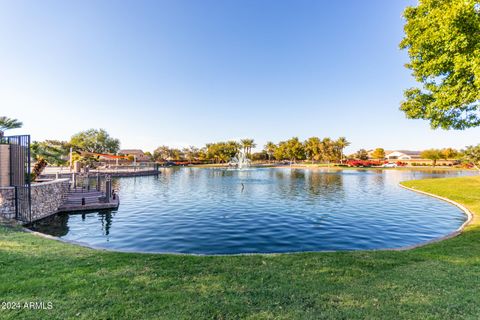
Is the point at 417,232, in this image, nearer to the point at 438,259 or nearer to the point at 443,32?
the point at 438,259

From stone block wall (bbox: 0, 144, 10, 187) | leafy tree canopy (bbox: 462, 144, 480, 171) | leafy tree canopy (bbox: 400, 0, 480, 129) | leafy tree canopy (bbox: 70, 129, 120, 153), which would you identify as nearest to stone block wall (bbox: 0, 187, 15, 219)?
stone block wall (bbox: 0, 144, 10, 187)

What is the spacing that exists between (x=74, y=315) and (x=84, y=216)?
15272 millimetres

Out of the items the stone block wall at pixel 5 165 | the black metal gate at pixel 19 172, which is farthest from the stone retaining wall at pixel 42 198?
Answer: the stone block wall at pixel 5 165

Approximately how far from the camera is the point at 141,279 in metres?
5.71

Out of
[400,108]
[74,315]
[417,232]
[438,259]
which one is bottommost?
[417,232]

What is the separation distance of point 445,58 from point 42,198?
2238 centimetres

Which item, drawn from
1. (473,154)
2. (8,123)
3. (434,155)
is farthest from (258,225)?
(434,155)

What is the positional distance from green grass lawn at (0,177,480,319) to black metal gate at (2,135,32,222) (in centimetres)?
684

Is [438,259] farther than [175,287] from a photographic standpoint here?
Yes

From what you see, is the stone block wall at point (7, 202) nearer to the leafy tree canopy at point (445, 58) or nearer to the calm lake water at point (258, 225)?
the calm lake water at point (258, 225)

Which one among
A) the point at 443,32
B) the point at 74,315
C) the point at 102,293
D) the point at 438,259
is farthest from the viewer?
the point at 443,32

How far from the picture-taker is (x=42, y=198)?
15.8 m

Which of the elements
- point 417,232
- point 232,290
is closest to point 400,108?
point 417,232

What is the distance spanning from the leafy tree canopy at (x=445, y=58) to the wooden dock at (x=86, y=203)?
2098cm
